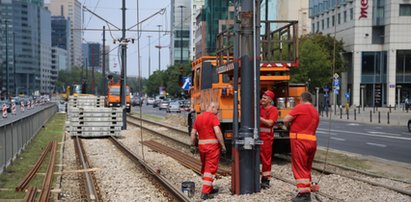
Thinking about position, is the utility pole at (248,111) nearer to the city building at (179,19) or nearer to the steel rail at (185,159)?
the steel rail at (185,159)

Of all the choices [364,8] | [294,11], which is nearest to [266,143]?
[364,8]

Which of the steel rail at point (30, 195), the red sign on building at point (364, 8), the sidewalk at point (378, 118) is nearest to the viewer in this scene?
the steel rail at point (30, 195)

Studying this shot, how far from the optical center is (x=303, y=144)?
9133mm

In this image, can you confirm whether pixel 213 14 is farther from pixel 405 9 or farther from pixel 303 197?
pixel 303 197

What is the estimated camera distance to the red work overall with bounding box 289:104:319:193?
9.14 metres

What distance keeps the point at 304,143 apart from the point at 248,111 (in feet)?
4.50

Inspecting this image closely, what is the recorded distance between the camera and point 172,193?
35.0 ft

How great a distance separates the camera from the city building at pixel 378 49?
6875 cm

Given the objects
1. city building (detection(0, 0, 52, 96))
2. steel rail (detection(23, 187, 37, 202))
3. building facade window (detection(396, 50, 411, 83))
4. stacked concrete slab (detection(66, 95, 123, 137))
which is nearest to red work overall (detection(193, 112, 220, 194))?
steel rail (detection(23, 187, 37, 202))

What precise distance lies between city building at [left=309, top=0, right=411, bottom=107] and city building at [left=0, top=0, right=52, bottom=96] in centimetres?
6789

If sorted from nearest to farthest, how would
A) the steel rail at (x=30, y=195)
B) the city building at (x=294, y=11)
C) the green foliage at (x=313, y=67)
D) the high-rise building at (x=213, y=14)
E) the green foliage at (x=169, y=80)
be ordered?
1. the steel rail at (x=30, y=195)
2. the green foliage at (x=313, y=67)
3. the city building at (x=294, y=11)
4. the green foliage at (x=169, y=80)
5. the high-rise building at (x=213, y=14)

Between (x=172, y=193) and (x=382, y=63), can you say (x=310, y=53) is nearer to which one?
(x=382, y=63)

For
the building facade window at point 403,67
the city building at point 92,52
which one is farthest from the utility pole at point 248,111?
the building facade window at point 403,67

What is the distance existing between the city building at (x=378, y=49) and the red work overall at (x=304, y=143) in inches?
2452
